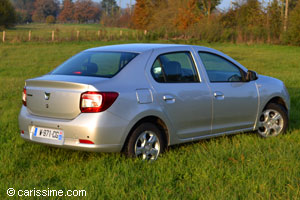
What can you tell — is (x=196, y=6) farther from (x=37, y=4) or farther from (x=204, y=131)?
(x=37, y=4)

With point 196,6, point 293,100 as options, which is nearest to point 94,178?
point 293,100

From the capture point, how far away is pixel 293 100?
11453mm

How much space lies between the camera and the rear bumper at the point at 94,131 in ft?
17.7

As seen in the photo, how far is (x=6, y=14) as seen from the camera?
78.1m

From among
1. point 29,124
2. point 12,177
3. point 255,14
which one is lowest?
point 12,177

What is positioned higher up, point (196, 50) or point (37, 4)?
point (37, 4)

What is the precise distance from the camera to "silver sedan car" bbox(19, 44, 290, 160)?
5461 millimetres

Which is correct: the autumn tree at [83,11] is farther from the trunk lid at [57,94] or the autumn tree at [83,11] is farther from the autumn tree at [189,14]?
the trunk lid at [57,94]

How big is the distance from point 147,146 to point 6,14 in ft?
254

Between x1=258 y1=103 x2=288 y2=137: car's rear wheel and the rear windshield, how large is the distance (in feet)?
8.70

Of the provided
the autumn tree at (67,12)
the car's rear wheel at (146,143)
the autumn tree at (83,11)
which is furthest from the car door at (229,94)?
the autumn tree at (67,12)

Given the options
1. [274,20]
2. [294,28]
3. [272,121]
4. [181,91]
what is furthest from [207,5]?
[181,91]

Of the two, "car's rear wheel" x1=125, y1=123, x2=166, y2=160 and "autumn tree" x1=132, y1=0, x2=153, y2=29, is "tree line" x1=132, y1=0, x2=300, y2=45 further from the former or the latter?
"car's rear wheel" x1=125, y1=123, x2=166, y2=160

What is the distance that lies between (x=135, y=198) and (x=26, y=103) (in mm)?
2388
